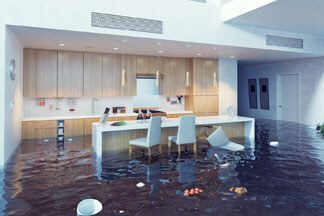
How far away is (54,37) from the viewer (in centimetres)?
607

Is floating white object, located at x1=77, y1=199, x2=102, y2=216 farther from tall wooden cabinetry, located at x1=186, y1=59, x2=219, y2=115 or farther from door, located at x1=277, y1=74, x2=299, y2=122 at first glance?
door, located at x1=277, y1=74, x2=299, y2=122

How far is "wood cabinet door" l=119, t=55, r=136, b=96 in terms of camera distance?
8695mm

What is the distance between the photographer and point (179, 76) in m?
9.59

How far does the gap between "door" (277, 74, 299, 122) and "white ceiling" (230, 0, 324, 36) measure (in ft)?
10.9

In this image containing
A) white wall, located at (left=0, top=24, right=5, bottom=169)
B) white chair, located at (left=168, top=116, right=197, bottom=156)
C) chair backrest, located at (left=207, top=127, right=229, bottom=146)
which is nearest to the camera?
white wall, located at (left=0, top=24, right=5, bottom=169)

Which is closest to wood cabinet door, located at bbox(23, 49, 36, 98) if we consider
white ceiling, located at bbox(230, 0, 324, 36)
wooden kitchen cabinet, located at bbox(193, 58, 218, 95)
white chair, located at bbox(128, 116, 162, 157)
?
white chair, located at bbox(128, 116, 162, 157)

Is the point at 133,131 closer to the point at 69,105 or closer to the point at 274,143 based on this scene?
the point at 69,105

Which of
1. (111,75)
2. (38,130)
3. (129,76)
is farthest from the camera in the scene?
(129,76)

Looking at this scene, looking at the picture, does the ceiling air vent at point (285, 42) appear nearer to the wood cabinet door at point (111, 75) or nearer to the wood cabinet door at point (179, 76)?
the wood cabinet door at point (179, 76)

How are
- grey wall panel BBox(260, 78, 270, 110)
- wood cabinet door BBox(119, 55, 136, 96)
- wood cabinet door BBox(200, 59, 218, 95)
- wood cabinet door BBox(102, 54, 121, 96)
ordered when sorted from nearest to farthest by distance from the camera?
wood cabinet door BBox(102, 54, 121, 96) → wood cabinet door BBox(119, 55, 136, 96) → wood cabinet door BBox(200, 59, 218, 95) → grey wall panel BBox(260, 78, 270, 110)

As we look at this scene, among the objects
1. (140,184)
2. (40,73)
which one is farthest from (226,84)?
(140,184)

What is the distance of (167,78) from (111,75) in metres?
1.98

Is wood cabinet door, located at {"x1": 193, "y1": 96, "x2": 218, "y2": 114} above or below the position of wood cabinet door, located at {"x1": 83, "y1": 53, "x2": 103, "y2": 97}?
below

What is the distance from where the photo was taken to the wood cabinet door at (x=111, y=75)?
8.43m
